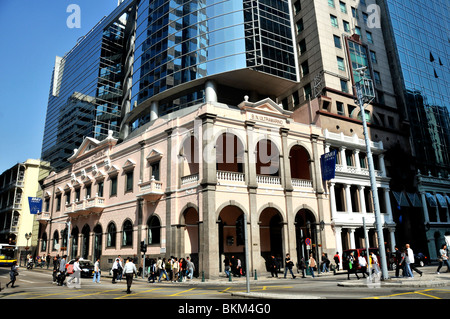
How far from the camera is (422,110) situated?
156 ft

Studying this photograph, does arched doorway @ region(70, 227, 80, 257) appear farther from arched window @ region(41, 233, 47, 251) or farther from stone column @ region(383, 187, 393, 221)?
stone column @ region(383, 187, 393, 221)

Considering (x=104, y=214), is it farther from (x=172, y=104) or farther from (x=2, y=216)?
(x=2, y=216)

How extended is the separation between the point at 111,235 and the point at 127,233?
3518mm

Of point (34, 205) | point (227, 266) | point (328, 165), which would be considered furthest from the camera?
point (34, 205)

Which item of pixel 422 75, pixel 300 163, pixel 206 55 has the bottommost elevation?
pixel 300 163

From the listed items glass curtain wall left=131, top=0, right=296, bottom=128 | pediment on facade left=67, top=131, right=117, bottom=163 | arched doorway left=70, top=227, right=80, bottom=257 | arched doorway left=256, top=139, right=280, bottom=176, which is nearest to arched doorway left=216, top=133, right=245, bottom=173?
arched doorway left=256, top=139, right=280, bottom=176

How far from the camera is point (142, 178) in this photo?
104ft

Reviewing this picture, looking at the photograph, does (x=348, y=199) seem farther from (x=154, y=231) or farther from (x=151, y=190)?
(x=151, y=190)

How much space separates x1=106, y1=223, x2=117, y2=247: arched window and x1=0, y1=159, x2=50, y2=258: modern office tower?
34317 mm

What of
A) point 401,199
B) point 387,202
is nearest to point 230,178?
point 387,202

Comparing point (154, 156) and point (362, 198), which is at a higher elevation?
point (154, 156)

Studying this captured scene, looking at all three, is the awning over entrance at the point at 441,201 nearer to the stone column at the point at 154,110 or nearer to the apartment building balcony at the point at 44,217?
the stone column at the point at 154,110
